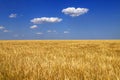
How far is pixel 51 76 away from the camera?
3564 mm

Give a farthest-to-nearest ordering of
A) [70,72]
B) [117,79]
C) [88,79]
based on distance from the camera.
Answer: [70,72]
[88,79]
[117,79]

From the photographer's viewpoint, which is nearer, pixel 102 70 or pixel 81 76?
pixel 81 76

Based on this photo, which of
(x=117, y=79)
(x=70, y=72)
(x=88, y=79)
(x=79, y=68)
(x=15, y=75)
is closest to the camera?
(x=117, y=79)

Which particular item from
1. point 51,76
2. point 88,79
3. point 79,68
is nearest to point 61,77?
point 51,76

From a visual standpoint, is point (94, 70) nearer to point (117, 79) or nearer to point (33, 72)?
point (117, 79)

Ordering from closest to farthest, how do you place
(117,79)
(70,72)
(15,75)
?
(117,79)
(15,75)
(70,72)

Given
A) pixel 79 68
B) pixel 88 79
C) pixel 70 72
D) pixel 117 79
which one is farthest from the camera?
pixel 79 68

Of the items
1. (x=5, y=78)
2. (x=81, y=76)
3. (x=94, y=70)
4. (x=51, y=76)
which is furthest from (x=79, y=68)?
(x=5, y=78)

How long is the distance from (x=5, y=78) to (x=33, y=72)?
20.4 inches

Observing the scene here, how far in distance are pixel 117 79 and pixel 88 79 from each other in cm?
50

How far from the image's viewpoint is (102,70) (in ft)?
13.6

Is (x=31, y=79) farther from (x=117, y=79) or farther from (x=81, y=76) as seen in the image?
(x=117, y=79)

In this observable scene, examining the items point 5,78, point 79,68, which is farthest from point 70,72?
point 5,78

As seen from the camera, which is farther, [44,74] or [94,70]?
[94,70]
